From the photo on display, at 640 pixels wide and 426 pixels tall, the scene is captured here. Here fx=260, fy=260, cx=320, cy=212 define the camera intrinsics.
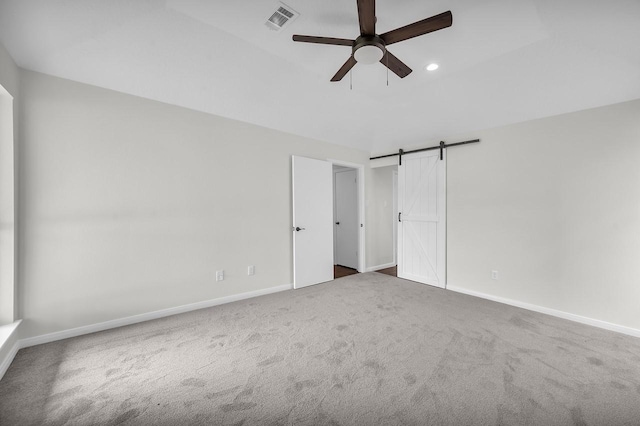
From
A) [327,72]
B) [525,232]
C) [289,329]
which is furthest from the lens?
[525,232]

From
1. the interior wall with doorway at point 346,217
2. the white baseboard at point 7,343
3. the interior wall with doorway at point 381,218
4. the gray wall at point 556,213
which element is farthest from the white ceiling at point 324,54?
the white baseboard at point 7,343

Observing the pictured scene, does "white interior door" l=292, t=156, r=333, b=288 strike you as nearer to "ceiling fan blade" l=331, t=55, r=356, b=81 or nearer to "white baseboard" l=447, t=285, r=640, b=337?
"ceiling fan blade" l=331, t=55, r=356, b=81

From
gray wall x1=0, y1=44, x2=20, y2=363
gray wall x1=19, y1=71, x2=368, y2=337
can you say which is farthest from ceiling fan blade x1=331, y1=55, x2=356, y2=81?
gray wall x1=0, y1=44, x2=20, y2=363

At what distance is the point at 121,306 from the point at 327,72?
3.49 m

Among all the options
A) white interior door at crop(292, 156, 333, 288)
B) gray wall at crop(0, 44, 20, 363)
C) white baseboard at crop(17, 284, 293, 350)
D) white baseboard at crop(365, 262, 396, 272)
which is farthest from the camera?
white baseboard at crop(365, 262, 396, 272)

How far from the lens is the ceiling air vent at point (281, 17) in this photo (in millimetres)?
2169

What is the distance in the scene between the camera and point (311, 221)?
14.2ft

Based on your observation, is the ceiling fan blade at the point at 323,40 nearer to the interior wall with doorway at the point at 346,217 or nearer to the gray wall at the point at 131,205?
the gray wall at the point at 131,205

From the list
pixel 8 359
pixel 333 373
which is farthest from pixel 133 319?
pixel 333 373

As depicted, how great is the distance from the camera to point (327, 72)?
3.09 meters

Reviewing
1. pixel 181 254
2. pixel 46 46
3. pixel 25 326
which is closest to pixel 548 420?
pixel 181 254

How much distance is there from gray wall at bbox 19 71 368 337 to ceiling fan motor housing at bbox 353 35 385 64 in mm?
2147

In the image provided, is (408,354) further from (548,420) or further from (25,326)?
(25,326)

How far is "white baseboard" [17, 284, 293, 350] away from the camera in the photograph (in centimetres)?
241
